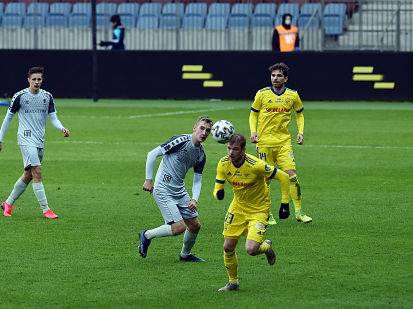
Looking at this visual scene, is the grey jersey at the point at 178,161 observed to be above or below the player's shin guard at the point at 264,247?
above

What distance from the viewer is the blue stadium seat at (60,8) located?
4275 cm

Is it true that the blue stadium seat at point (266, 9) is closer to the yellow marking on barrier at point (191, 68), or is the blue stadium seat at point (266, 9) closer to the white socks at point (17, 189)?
the yellow marking on barrier at point (191, 68)

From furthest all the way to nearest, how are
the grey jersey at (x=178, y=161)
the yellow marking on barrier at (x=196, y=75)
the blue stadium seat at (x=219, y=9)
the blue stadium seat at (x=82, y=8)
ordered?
1. the blue stadium seat at (x=82, y=8)
2. the blue stadium seat at (x=219, y=9)
3. the yellow marking on barrier at (x=196, y=75)
4. the grey jersey at (x=178, y=161)

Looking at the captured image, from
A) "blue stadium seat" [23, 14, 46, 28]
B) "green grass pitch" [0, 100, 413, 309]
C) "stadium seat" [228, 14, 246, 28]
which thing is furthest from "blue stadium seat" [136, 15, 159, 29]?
"green grass pitch" [0, 100, 413, 309]

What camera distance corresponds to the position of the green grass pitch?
11.5 metres

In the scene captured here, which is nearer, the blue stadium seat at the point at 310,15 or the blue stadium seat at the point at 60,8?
the blue stadium seat at the point at 310,15

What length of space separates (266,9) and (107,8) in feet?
18.6

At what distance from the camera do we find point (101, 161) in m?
23.8

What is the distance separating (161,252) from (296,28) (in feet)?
78.3

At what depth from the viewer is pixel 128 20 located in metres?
42.4

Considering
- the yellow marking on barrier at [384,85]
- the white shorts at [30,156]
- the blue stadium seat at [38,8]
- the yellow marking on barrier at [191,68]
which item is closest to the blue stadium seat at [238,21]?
the yellow marking on barrier at [191,68]

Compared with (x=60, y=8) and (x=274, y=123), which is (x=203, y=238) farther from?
(x=60, y=8)

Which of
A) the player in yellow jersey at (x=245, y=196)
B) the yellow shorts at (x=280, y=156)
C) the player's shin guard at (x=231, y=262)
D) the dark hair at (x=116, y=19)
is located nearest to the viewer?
the player's shin guard at (x=231, y=262)

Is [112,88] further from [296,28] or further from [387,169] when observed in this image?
[387,169]
